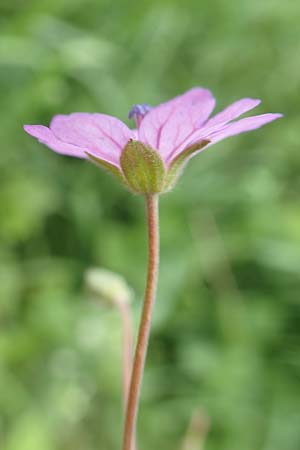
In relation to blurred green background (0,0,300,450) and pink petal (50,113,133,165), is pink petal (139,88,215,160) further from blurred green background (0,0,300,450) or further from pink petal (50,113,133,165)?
blurred green background (0,0,300,450)

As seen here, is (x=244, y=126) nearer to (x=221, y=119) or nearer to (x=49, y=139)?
(x=221, y=119)

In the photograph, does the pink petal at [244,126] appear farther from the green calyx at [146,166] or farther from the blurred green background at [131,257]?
the blurred green background at [131,257]

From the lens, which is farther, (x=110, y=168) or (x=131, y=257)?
(x=131, y=257)

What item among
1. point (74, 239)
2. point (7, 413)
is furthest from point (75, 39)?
point (7, 413)

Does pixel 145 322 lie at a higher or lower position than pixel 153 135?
lower

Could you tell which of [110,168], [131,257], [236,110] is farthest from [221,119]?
[131,257]

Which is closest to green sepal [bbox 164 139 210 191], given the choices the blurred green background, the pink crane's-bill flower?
the pink crane's-bill flower

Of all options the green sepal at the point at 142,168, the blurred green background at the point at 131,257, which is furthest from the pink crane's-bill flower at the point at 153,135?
the blurred green background at the point at 131,257

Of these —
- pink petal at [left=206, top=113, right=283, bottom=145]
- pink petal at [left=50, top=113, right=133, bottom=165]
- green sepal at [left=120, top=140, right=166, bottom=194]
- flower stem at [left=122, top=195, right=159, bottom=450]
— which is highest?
pink petal at [left=206, top=113, right=283, bottom=145]
